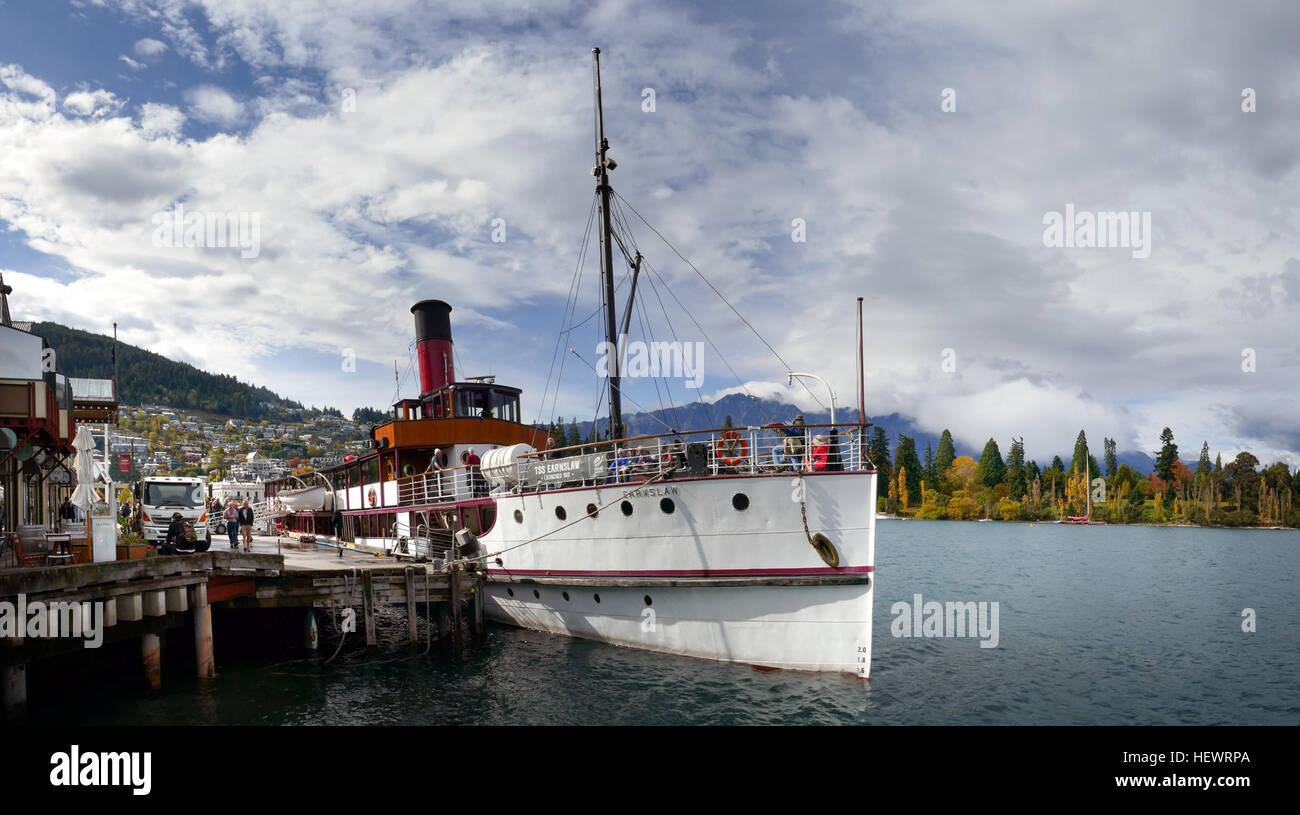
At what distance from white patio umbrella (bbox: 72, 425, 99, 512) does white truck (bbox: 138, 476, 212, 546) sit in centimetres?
349

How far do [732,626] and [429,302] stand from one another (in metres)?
20.3

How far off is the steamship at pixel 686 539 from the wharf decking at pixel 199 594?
7.40 ft

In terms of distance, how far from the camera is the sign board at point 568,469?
17141 mm

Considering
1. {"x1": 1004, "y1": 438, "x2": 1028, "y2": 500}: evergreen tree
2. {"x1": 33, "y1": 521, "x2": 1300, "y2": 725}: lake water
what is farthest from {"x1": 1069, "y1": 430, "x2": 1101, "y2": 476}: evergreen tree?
{"x1": 33, "y1": 521, "x2": 1300, "y2": 725}: lake water

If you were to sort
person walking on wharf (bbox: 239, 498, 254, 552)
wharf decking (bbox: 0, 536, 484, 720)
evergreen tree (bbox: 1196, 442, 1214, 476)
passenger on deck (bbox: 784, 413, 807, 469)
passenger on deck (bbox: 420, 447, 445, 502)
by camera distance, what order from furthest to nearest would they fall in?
evergreen tree (bbox: 1196, 442, 1214, 476)
person walking on wharf (bbox: 239, 498, 254, 552)
passenger on deck (bbox: 420, 447, 445, 502)
passenger on deck (bbox: 784, 413, 807, 469)
wharf decking (bbox: 0, 536, 484, 720)

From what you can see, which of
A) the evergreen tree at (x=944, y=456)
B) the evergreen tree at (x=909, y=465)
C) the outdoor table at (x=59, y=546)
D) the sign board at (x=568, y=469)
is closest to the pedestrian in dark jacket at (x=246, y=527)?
the outdoor table at (x=59, y=546)

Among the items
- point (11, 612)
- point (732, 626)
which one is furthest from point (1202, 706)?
point (11, 612)

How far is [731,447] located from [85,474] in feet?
53.9

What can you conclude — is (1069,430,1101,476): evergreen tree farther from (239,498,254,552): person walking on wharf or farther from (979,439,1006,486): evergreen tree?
(239,498,254,552): person walking on wharf

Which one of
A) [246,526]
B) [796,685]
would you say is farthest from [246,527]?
[796,685]

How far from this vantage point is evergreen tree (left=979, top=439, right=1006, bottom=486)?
140 meters

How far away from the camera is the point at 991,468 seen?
463 ft

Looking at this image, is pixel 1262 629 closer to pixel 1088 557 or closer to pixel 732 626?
pixel 732 626

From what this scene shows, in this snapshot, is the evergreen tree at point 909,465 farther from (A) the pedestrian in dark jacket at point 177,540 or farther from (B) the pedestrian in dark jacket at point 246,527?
(A) the pedestrian in dark jacket at point 177,540
